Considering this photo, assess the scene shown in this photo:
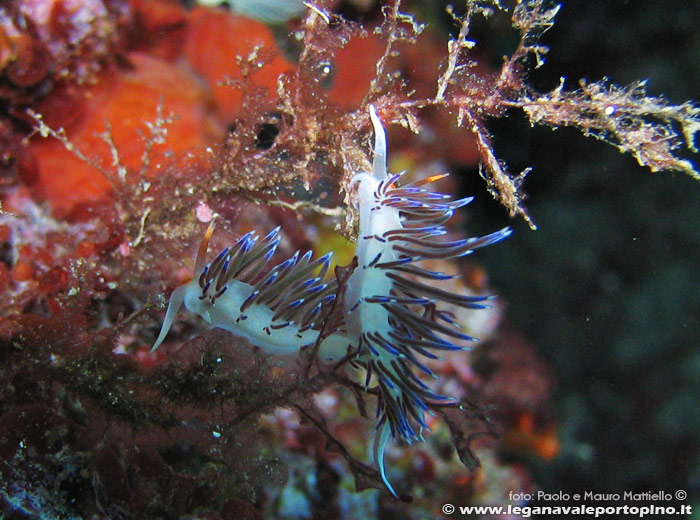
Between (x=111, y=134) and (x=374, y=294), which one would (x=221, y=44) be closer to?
(x=111, y=134)

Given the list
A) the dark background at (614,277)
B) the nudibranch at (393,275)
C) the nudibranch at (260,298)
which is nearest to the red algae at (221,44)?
the nudibranch at (260,298)

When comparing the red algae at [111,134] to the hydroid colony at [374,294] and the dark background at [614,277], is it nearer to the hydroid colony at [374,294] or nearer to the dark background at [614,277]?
the hydroid colony at [374,294]

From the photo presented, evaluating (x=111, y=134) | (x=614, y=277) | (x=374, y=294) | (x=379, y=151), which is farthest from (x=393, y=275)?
(x=614, y=277)

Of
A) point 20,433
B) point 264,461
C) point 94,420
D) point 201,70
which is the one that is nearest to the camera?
point 20,433

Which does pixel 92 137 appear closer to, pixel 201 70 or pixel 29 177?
pixel 29 177

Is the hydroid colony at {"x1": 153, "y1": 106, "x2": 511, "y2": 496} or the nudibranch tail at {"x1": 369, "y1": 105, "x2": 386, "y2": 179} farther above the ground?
the nudibranch tail at {"x1": 369, "y1": 105, "x2": 386, "y2": 179}

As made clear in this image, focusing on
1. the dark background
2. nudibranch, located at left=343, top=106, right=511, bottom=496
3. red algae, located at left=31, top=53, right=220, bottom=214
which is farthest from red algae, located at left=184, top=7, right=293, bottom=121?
the dark background

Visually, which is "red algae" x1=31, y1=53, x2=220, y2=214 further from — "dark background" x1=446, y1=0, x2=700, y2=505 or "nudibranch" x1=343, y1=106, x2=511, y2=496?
"dark background" x1=446, y1=0, x2=700, y2=505

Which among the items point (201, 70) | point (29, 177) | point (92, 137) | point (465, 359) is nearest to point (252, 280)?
point (92, 137)
